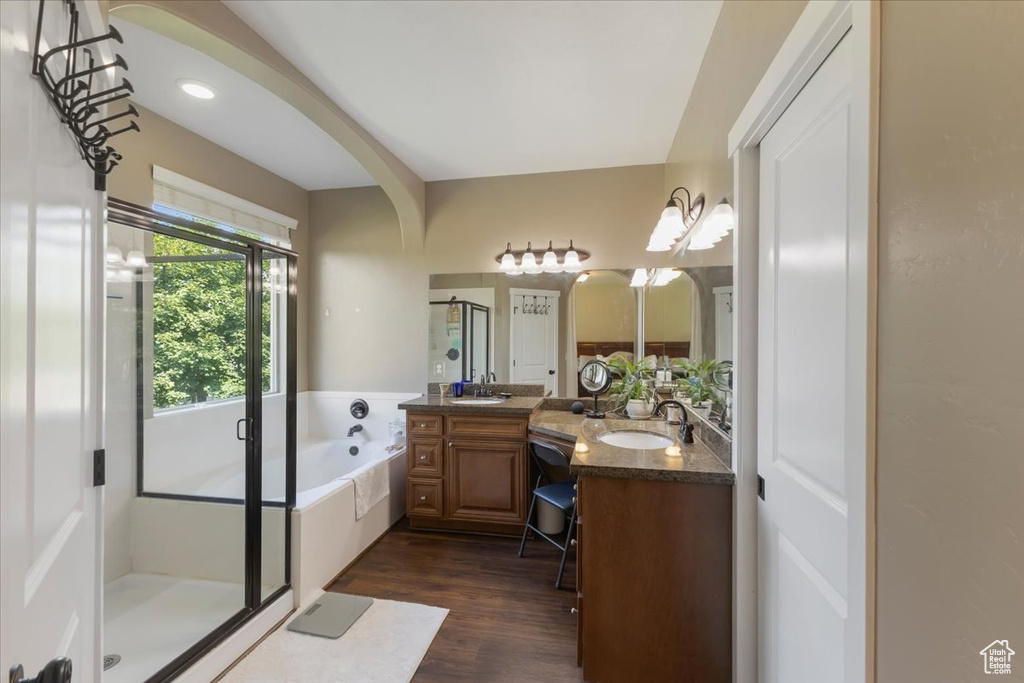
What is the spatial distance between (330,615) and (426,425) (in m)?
1.21

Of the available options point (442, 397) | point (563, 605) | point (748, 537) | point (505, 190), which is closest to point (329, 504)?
point (442, 397)

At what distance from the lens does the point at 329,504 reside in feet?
7.30

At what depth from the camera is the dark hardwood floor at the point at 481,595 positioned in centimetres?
165

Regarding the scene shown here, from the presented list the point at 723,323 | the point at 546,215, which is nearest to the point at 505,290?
the point at 546,215

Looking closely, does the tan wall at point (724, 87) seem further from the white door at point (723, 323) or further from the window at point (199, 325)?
the window at point (199, 325)

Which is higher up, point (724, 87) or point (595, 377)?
point (724, 87)

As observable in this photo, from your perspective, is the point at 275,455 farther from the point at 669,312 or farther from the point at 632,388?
the point at 669,312

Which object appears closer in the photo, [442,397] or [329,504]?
[329,504]

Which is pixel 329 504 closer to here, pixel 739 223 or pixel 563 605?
pixel 563 605

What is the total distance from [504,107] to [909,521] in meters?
2.41

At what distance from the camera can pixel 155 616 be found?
1.84 meters

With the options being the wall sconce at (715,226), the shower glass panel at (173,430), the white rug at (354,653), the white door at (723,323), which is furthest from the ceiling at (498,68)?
the white rug at (354,653)

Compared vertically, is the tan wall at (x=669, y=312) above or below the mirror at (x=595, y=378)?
above

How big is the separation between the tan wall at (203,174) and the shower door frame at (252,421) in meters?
0.88
